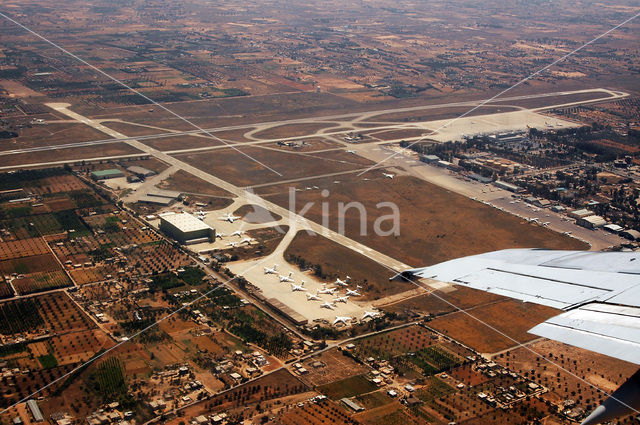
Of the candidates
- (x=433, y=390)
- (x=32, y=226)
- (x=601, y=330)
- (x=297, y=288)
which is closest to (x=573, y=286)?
(x=601, y=330)

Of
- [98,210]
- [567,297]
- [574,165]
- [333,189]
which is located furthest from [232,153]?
[567,297]

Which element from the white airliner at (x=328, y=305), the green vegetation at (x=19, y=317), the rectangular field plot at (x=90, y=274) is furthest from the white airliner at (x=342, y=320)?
the green vegetation at (x=19, y=317)

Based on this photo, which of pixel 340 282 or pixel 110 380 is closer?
pixel 110 380

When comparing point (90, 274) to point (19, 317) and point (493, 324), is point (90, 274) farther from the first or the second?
point (493, 324)

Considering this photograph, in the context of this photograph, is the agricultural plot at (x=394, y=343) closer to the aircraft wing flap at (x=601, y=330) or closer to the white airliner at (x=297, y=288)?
the white airliner at (x=297, y=288)

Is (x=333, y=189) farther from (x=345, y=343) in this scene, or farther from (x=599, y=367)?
(x=599, y=367)

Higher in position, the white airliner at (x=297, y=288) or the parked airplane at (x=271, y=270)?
the parked airplane at (x=271, y=270)
